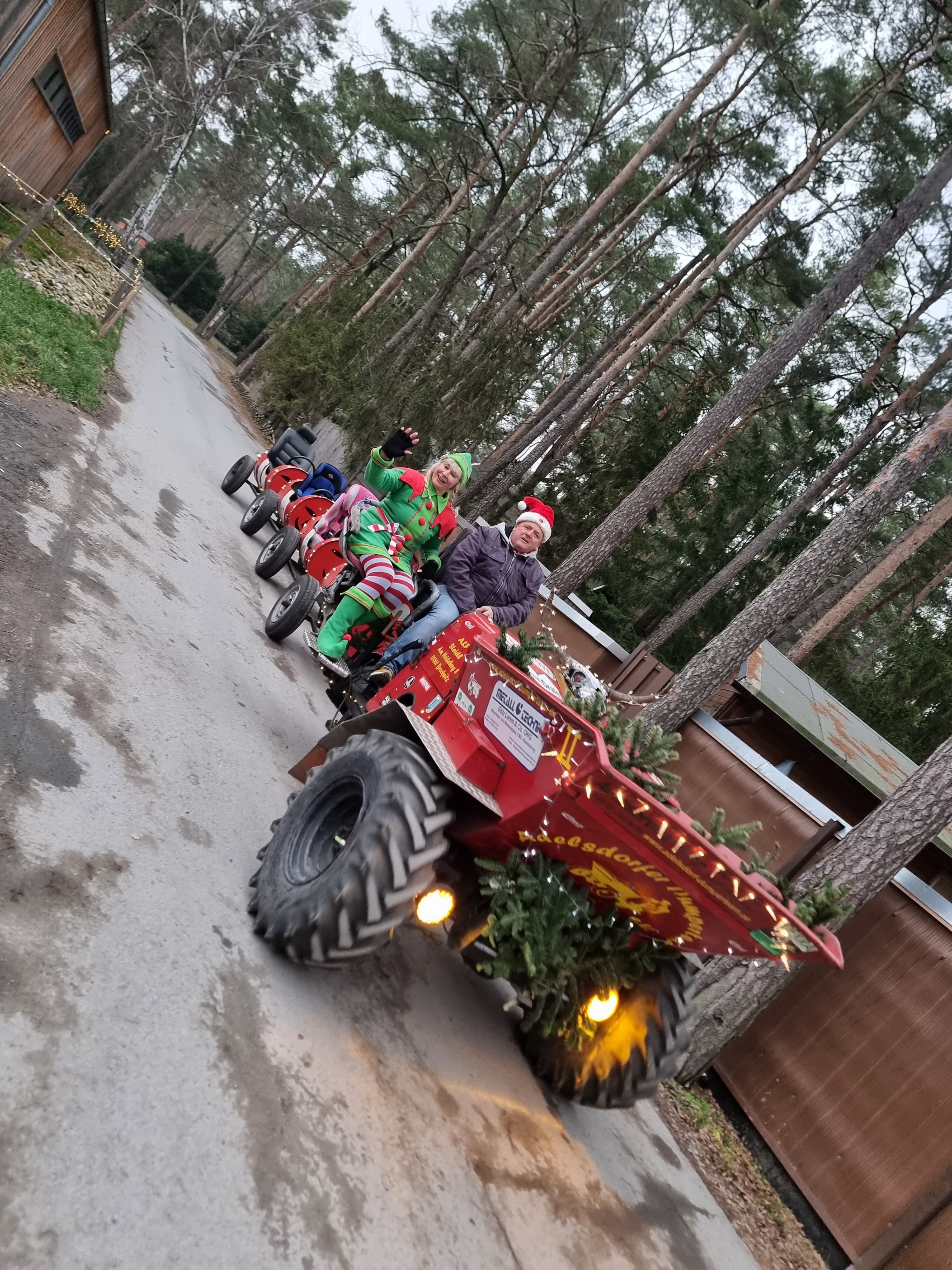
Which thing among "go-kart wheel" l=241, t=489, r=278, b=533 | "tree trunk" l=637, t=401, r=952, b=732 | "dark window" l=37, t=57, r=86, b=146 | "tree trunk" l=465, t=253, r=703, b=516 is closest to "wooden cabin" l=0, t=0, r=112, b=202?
"dark window" l=37, t=57, r=86, b=146

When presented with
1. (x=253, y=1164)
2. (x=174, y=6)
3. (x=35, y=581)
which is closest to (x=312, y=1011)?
(x=253, y=1164)

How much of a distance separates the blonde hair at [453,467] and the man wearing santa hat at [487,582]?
62cm

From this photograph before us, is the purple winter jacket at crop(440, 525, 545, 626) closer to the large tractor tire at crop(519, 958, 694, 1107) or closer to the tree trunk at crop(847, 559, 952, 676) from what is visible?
the large tractor tire at crop(519, 958, 694, 1107)

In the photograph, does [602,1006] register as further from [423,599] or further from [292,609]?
[292,609]

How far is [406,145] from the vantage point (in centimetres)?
2241

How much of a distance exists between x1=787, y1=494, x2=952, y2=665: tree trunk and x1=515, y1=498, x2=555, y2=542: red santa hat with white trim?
41.5 ft

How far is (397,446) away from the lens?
253 inches

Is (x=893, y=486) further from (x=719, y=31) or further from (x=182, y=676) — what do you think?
(x=719, y=31)

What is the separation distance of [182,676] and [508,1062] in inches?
109

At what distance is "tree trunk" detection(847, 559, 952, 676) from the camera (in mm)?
21422

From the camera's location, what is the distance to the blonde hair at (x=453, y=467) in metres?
6.30

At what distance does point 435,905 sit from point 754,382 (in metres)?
10.5

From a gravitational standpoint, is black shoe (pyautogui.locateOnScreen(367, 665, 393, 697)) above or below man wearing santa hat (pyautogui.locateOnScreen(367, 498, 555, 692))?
below

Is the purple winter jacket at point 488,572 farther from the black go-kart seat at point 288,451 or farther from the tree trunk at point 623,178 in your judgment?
the tree trunk at point 623,178
